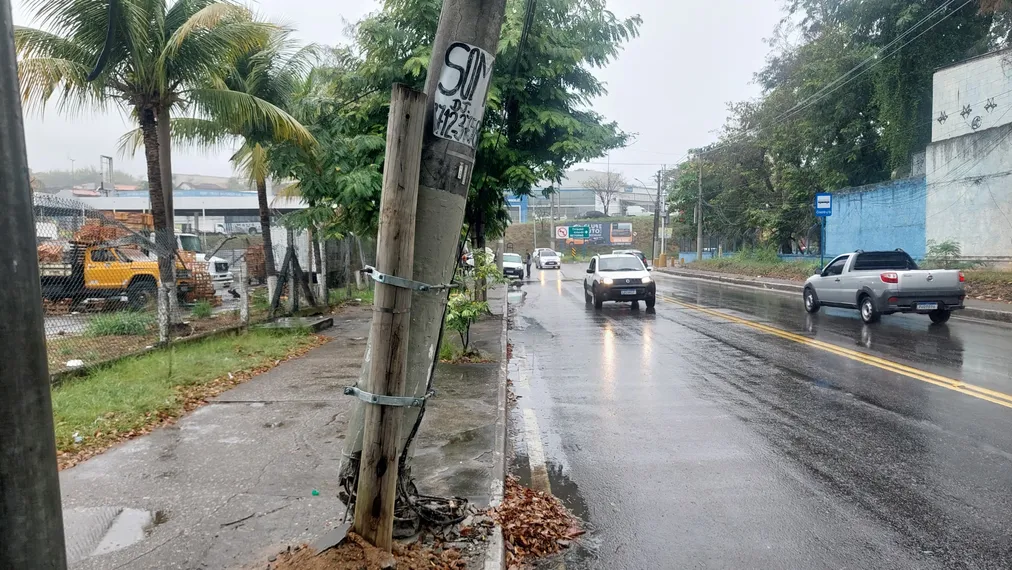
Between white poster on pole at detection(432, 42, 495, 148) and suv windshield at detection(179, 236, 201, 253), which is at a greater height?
white poster on pole at detection(432, 42, 495, 148)

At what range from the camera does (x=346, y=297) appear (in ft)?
68.1

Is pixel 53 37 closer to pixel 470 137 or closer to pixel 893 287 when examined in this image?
pixel 470 137

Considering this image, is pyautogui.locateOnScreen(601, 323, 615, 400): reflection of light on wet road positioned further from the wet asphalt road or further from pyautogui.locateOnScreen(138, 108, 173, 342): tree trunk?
pyautogui.locateOnScreen(138, 108, 173, 342): tree trunk

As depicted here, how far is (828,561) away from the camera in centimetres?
394

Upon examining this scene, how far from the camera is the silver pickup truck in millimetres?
13664

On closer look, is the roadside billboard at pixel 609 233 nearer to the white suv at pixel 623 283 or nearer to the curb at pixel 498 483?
the white suv at pixel 623 283

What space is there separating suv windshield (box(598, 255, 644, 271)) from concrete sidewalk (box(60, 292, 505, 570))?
39.8 ft

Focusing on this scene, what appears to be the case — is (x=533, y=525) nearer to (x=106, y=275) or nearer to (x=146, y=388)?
(x=146, y=388)

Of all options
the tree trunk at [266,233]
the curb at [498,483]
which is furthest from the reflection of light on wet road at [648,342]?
the tree trunk at [266,233]

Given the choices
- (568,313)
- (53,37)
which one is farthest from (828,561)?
(568,313)

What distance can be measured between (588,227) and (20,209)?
7503 centimetres

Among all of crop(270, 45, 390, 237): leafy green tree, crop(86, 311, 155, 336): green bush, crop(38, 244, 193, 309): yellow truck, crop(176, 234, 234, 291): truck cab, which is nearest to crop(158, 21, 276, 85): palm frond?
crop(270, 45, 390, 237): leafy green tree

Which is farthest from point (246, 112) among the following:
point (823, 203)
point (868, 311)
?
point (823, 203)

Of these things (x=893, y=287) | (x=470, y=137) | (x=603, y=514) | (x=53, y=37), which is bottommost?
(x=603, y=514)
